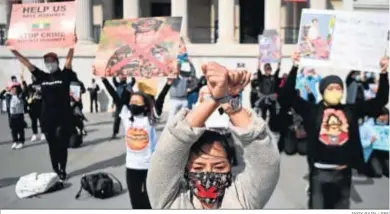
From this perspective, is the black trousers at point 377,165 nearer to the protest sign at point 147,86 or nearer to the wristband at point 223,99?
the protest sign at point 147,86

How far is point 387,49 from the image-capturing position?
16.9 ft

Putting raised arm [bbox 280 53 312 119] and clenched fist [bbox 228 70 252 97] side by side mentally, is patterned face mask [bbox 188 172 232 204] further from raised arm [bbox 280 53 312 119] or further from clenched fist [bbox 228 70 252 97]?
raised arm [bbox 280 53 312 119]

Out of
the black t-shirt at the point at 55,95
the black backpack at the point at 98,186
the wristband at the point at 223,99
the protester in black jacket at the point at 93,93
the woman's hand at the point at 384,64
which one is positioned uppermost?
the wristband at the point at 223,99

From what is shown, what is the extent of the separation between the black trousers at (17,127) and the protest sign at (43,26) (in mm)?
4274

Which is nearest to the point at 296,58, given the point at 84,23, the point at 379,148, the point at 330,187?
the point at 330,187

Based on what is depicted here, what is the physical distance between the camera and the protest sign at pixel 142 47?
222 inches

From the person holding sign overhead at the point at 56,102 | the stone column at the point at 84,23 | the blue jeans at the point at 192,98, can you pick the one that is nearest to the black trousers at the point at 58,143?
the person holding sign overhead at the point at 56,102

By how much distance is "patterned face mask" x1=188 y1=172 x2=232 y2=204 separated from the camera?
7.66ft

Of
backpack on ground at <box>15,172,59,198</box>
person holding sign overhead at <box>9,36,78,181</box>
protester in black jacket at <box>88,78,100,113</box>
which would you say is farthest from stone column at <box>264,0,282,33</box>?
backpack on ground at <box>15,172,59,198</box>

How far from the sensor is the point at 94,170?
9156 millimetres

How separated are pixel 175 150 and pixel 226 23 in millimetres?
22837

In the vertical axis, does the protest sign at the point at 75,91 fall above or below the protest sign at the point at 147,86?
below

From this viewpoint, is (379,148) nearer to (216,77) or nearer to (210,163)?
(210,163)

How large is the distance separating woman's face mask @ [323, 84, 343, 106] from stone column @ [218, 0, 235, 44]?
1962 centimetres
